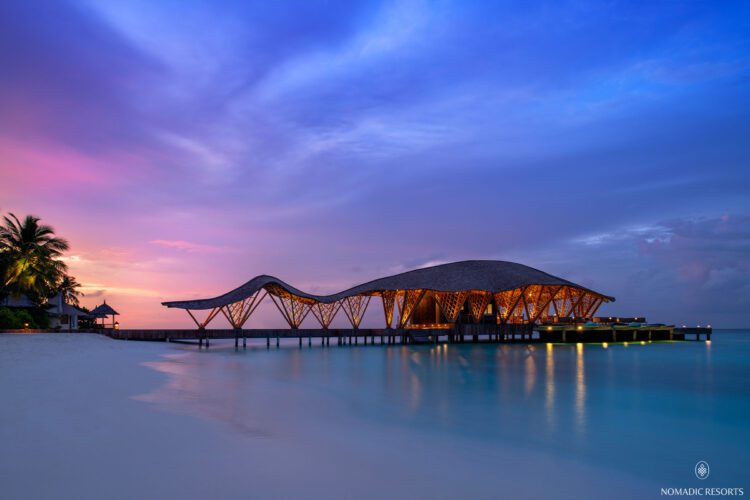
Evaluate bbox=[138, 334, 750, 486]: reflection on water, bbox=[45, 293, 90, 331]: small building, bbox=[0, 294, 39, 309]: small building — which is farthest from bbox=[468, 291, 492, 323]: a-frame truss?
bbox=[0, 294, 39, 309]: small building

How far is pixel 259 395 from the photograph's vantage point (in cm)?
1898

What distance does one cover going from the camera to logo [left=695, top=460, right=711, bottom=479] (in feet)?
34.7

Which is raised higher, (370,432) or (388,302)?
(388,302)

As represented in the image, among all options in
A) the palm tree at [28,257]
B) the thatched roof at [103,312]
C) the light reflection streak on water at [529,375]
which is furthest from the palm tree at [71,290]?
the light reflection streak on water at [529,375]

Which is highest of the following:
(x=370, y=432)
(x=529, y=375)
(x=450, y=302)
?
(x=450, y=302)

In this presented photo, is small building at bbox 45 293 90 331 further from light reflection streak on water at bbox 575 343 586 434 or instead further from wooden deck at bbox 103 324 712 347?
light reflection streak on water at bbox 575 343 586 434

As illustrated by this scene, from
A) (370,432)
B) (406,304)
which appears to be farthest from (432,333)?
(370,432)

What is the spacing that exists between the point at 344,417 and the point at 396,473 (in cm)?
582

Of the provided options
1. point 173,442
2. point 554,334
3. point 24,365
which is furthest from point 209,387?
point 554,334

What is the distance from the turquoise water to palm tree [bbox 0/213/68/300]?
14.9 m

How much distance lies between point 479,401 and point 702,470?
8490 mm

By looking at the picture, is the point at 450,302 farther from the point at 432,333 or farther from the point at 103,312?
the point at 103,312

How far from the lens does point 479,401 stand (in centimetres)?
1884

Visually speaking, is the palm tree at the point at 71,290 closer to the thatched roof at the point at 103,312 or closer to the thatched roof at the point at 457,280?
the thatched roof at the point at 103,312
